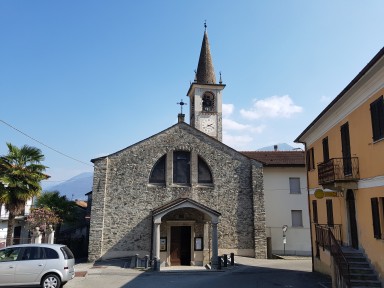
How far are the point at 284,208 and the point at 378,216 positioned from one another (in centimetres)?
1578

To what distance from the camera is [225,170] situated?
23.2 m

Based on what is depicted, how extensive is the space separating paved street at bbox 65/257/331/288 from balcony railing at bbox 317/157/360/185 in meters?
4.40

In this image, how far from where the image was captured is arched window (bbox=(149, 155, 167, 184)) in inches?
883

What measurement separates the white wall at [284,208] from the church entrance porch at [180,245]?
7.45 meters

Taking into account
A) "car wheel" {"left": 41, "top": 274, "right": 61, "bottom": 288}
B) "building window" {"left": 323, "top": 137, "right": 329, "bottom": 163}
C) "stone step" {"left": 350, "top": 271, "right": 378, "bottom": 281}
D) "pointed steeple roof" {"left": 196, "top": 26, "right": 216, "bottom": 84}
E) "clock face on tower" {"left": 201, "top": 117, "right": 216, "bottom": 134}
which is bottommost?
"car wheel" {"left": 41, "top": 274, "right": 61, "bottom": 288}

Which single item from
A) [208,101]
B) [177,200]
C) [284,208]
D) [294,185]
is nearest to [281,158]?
[294,185]

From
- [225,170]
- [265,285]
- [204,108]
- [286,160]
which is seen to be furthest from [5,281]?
[204,108]

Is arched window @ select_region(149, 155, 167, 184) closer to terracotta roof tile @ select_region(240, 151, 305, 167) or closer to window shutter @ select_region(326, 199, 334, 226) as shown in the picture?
terracotta roof tile @ select_region(240, 151, 305, 167)

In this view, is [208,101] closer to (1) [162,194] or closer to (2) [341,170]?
(1) [162,194]

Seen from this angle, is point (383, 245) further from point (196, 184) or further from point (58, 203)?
point (58, 203)

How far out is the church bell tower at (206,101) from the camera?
34.1 m

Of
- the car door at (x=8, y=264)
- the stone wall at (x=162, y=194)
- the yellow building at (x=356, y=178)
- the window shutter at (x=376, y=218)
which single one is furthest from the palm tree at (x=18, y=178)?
the window shutter at (x=376, y=218)

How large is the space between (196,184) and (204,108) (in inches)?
559

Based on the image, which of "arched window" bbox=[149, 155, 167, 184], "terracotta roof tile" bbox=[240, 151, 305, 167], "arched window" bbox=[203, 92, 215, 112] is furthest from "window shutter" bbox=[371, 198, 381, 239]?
"arched window" bbox=[203, 92, 215, 112]
